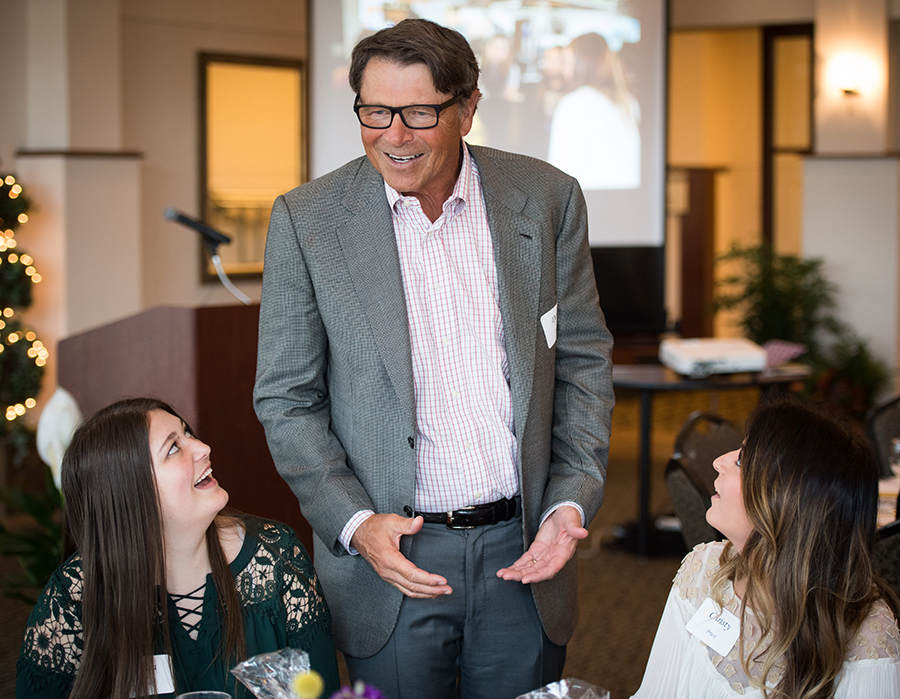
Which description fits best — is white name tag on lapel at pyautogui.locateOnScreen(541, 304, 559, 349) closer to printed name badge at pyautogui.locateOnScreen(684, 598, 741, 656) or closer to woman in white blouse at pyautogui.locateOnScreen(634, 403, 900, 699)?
woman in white blouse at pyautogui.locateOnScreen(634, 403, 900, 699)

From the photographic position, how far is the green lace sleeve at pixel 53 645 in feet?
5.39

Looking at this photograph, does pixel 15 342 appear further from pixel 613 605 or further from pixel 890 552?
pixel 890 552

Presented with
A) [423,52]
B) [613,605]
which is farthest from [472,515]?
[613,605]

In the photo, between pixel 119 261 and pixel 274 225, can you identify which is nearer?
pixel 274 225

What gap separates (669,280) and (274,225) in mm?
8476

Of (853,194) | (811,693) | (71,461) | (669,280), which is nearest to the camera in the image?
(811,693)

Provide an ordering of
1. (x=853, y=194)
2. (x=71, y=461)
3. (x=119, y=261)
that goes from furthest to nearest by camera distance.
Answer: (x=853, y=194), (x=119, y=261), (x=71, y=461)

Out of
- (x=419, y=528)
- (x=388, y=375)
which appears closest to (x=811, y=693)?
(x=419, y=528)

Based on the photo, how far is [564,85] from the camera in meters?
5.71

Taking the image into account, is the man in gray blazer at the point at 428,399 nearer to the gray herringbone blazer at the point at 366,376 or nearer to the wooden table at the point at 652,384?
the gray herringbone blazer at the point at 366,376

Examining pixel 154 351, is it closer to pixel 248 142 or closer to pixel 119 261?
pixel 119 261

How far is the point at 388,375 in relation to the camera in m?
1.72

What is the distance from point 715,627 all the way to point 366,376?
743 mm

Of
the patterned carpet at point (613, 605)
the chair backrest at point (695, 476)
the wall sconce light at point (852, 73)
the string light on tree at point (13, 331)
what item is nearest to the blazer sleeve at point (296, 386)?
the chair backrest at point (695, 476)
